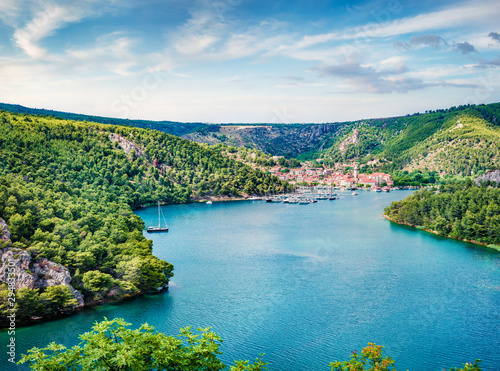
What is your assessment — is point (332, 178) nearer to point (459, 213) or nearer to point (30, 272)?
point (459, 213)

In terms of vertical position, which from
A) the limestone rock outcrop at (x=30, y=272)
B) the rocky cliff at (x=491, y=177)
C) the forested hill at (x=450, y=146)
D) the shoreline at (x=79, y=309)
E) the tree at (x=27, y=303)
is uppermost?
the forested hill at (x=450, y=146)

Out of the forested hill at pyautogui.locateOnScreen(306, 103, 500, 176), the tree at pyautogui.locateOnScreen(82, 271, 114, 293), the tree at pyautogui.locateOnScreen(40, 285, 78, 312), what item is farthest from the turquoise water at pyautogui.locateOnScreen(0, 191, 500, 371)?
the forested hill at pyautogui.locateOnScreen(306, 103, 500, 176)

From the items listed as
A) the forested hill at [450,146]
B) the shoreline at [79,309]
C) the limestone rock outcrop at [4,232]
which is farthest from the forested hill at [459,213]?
the forested hill at [450,146]

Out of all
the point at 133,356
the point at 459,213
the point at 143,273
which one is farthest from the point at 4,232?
the point at 459,213

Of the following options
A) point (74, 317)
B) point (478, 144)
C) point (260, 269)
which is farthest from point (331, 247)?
point (478, 144)

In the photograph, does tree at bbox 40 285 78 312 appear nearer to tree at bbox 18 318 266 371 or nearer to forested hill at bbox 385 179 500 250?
tree at bbox 18 318 266 371

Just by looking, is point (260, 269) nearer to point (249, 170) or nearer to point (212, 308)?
point (212, 308)

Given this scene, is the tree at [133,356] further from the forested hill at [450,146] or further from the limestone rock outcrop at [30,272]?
the forested hill at [450,146]
